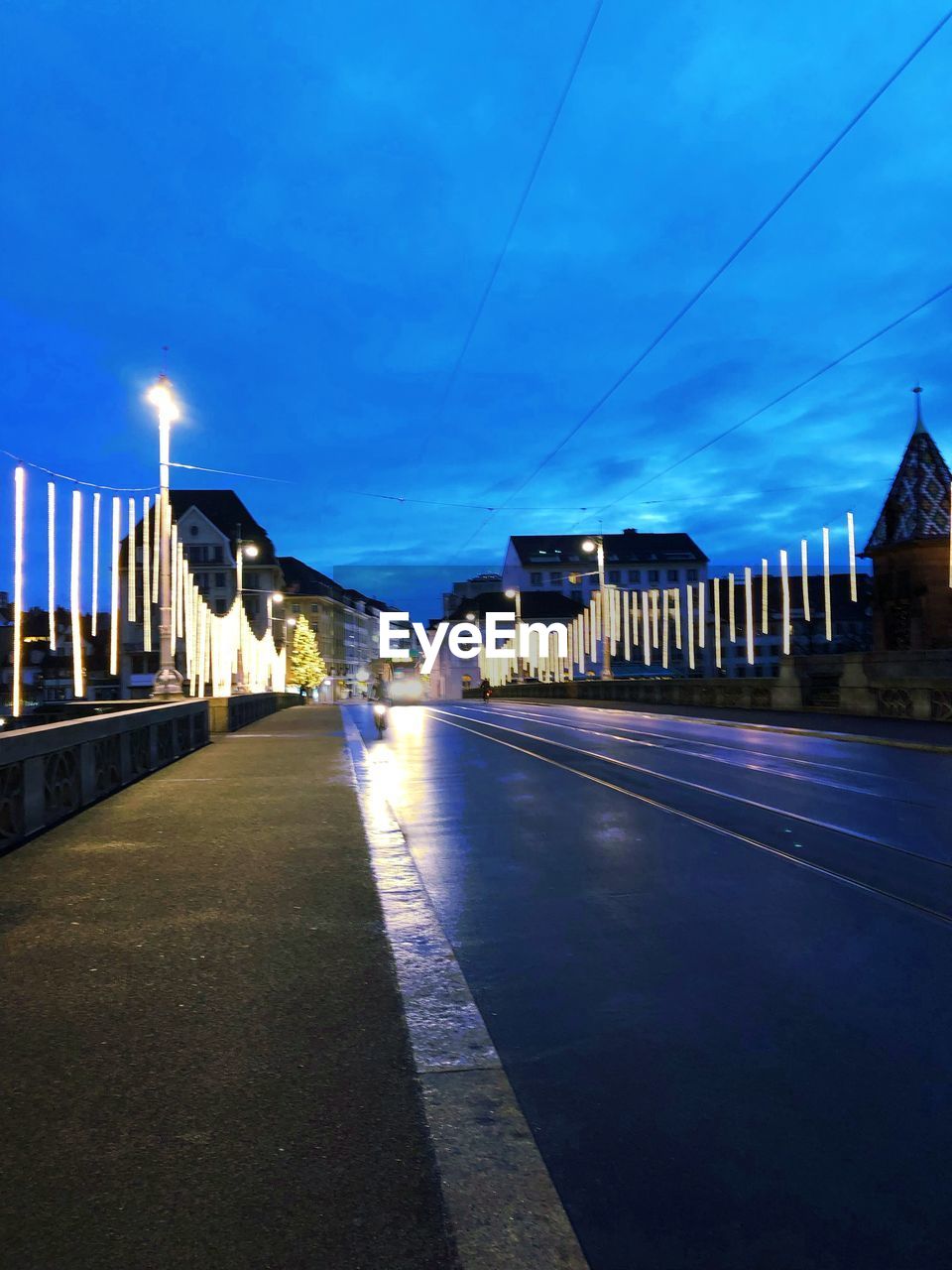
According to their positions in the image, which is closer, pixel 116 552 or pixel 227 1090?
pixel 227 1090

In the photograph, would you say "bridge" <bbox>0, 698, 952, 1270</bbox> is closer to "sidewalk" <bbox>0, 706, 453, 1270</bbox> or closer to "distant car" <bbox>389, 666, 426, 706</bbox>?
"sidewalk" <bbox>0, 706, 453, 1270</bbox>

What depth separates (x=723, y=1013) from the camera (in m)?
4.40

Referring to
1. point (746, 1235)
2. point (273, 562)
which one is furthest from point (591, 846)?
point (273, 562)

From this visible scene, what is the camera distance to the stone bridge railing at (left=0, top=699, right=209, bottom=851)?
28.0 feet

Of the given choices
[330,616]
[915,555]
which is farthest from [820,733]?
[330,616]

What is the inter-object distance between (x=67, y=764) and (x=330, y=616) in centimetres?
14024

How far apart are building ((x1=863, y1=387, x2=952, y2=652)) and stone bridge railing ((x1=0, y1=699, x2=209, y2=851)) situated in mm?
25189

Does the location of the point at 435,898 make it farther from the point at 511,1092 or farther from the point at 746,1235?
the point at 746,1235

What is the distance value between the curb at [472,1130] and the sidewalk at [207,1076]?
0.07 metres

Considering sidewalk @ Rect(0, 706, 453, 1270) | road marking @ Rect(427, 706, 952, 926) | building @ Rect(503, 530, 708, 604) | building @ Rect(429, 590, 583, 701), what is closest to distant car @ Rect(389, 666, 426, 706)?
building @ Rect(429, 590, 583, 701)

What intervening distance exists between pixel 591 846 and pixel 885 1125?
213 inches

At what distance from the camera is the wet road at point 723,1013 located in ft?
9.19

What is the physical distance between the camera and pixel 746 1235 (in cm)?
268
